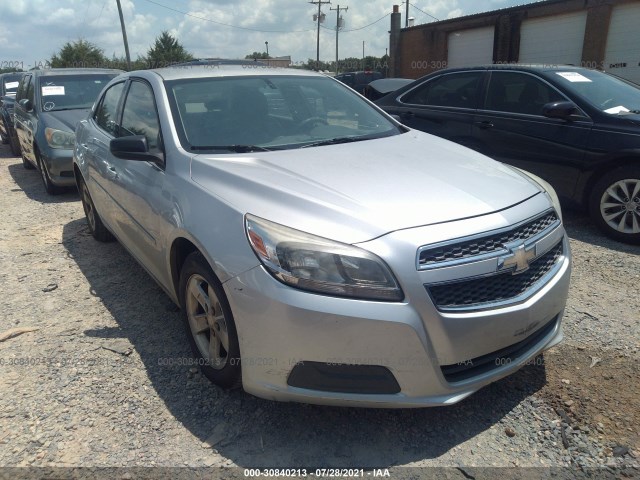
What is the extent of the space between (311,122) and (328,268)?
1663 mm

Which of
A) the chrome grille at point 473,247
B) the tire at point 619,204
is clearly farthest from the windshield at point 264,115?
the tire at point 619,204

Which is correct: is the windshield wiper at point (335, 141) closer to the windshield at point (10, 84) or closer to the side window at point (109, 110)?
the side window at point (109, 110)

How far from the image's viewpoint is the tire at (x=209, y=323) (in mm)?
2369

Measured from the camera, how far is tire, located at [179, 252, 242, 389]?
7.77 ft

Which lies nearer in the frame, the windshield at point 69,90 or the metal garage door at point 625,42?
the windshield at point 69,90

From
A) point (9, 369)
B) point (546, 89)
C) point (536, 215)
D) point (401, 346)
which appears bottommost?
point (9, 369)

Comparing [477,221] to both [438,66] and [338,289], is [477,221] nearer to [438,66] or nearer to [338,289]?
[338,289]

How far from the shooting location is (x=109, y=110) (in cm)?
438

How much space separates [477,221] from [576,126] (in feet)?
11.5

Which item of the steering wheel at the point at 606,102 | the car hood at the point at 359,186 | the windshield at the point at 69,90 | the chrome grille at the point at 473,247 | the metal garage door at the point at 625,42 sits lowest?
the chrome grille at the point at 473,247

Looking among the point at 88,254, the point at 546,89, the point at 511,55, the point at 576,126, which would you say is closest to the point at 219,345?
the point at 88,254

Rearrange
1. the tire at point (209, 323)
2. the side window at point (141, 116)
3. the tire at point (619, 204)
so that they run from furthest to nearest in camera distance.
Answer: the tire at point (619, 204)
the side window at point (141, 116)
the tire at point (209, 323)

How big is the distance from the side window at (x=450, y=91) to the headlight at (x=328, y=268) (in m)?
4.58

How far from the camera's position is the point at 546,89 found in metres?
5.39
